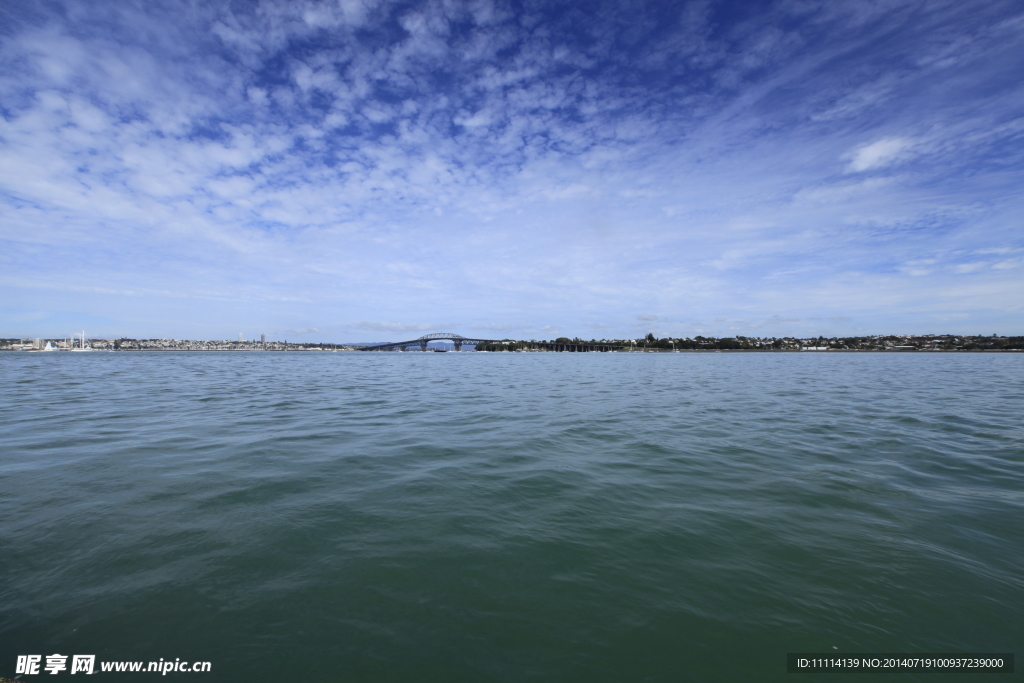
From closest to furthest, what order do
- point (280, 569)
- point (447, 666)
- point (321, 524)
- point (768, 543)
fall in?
point (447, 666) < point (280, 569) < point (768, 543) < point (321, 524)

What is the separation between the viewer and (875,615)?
4.96 meters

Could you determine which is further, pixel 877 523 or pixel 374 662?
pixel 877 523

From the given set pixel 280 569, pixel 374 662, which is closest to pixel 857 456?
pixel 374 662

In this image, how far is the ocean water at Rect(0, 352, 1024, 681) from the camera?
440 cm

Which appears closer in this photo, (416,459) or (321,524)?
(321,524)

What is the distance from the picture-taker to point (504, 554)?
249 inches

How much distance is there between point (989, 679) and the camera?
13.6 ft

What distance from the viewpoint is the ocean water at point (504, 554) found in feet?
14.4

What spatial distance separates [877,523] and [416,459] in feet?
33.9

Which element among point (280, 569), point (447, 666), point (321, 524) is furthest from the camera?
point (321, 524)

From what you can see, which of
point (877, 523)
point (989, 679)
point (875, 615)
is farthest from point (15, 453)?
point (877, 523)

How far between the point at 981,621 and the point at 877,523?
Result: 282 centimetres

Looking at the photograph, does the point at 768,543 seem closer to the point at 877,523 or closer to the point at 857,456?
the point at 877,523

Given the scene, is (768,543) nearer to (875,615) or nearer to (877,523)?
(875,615)
